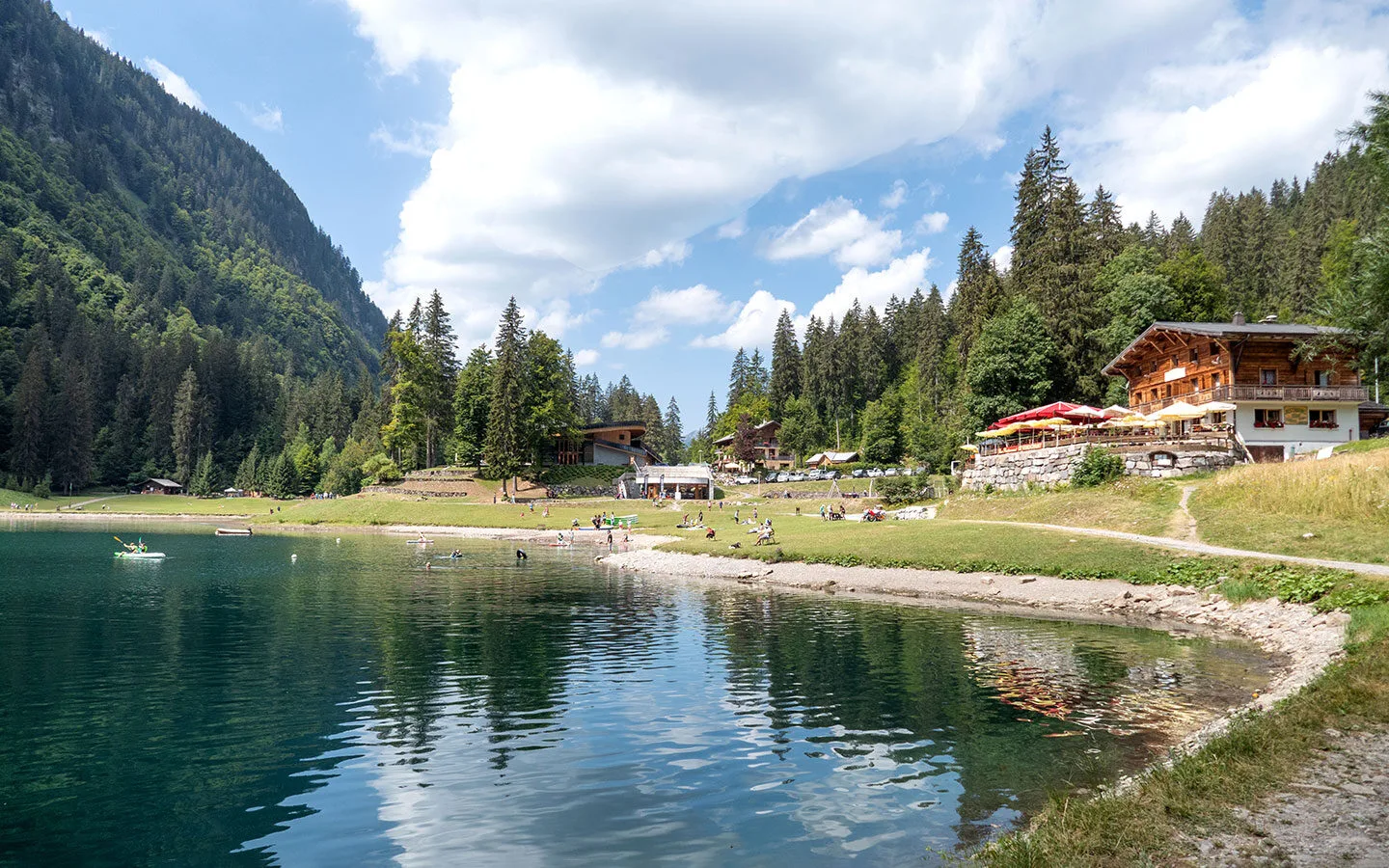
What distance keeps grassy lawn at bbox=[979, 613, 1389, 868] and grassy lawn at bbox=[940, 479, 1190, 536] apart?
2897cm

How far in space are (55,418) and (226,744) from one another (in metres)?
160

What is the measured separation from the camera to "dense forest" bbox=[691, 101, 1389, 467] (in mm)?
41062

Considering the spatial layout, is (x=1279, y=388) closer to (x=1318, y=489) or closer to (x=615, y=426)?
(x=1318, y=489)

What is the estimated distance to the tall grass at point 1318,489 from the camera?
32375 mm

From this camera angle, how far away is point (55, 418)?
136250 millimetres

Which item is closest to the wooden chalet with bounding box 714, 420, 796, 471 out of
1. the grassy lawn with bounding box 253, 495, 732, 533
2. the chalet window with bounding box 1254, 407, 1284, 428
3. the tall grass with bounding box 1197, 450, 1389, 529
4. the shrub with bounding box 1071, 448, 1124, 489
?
the grassy lawn with bounding box 253, 495, 732, 533

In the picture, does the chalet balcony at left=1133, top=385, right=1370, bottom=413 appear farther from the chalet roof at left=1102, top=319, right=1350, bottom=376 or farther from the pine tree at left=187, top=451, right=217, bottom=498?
the pine tree at left=187, top=451, right=217, bottom=498

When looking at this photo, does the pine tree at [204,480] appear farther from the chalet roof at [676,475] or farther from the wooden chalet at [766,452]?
the wooden chalet at [766,452]

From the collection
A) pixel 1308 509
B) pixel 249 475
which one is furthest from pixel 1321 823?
pixel 249 475

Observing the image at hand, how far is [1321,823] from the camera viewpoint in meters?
8.30

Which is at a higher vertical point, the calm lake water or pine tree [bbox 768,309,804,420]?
pine tree [bbox 768,309,804,420]

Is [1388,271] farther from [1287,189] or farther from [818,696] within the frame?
[1287,189]

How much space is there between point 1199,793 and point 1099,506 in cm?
4030

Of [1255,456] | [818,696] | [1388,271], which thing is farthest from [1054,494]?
[818,696]
